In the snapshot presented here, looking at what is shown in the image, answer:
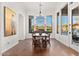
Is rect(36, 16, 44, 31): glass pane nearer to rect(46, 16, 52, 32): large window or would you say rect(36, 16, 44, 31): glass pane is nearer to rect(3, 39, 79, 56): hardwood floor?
rect(46, 16, 52, 32): large window

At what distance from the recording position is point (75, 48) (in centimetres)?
684

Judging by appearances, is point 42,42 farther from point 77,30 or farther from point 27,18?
point 27,18

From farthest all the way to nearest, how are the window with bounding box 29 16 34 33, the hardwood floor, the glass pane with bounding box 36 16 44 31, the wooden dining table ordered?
1. the window with bounding box 29 16 34 33
2. the glass pane with bounding box 36 16 44 31
3. the wooden dining table
4. the hardwood floor

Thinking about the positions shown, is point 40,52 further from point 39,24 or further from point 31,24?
point 31,24

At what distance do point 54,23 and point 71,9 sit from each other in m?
6.45

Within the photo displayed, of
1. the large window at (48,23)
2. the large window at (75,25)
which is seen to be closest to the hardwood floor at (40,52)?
the large window at (75,25)

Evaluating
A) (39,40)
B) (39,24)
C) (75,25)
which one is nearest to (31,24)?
(39,24)

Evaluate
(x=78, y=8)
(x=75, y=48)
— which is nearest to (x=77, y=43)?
(x=75, y=48)

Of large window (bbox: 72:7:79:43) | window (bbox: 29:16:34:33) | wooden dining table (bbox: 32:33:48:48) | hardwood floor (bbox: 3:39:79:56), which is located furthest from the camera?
window (bbox: 29:16:34:33)

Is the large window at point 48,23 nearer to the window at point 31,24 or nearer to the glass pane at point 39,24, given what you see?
the glass pane at point 39,24

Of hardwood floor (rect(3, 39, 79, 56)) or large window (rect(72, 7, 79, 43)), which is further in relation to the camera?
large window (rect(72, 7, 79, 43))

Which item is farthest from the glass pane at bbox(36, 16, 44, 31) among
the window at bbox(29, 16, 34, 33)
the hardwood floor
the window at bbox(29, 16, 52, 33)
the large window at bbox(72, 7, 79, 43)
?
the hardwood floor

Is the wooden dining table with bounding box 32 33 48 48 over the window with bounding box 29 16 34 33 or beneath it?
beneath

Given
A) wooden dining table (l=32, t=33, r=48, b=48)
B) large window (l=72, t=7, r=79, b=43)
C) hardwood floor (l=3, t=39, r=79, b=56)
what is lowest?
hardwood floor (l=3, t=39, r=79, b=56)
